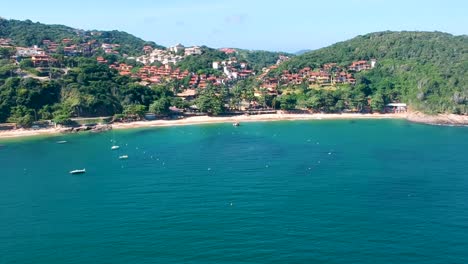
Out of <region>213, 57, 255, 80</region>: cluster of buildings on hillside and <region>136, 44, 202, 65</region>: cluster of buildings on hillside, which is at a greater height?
<region>136, 44, 202, 65</region>: cluster of buildings on hillside

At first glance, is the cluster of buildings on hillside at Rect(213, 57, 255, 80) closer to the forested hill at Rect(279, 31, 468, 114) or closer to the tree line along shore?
the tree line along shore

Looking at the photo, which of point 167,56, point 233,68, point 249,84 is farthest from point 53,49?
point 249,84

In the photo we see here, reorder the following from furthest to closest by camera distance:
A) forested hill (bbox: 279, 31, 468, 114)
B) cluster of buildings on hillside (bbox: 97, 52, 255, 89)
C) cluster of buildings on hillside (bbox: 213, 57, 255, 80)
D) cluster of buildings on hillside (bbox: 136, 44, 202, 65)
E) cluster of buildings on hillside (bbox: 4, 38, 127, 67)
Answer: cluster of buildings on hillside (bbox: 136, 44, 202, 65) < cluster of buildings on hillside (bbox: 213, 57, 255, 80) < cluster of buildings on hillside (bbox: 97, 52, 255, 89) < cluster of buildings on hillside (bbox: 4, 38, 127, 67) < forested hill (bbox: 279, 31, 468, 114)

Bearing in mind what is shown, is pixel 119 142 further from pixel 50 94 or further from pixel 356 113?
pixel 356 113

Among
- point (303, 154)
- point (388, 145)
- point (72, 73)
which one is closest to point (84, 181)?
point (303, 154)

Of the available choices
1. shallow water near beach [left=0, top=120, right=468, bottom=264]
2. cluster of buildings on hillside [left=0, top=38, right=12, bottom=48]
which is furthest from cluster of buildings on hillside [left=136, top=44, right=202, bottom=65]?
shallow water near beach [left=0, top=120, right=468, bottom=264]

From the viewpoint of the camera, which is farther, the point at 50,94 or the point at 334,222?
the point at 50,94
